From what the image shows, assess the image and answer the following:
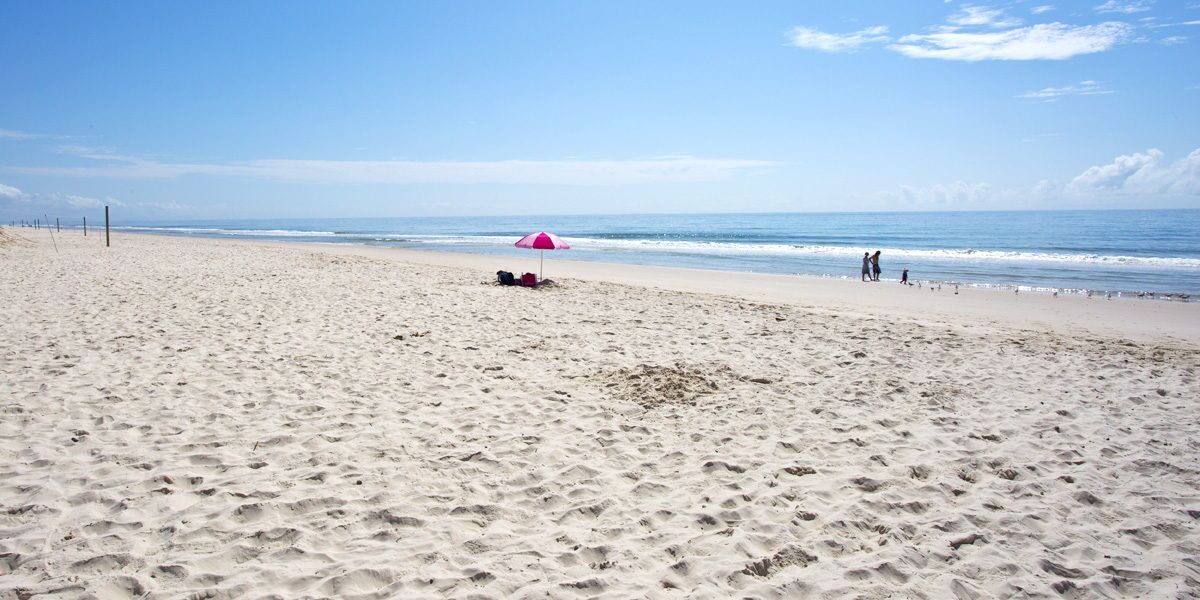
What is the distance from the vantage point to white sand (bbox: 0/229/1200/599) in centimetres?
344

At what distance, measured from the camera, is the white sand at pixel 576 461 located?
11.3 ft

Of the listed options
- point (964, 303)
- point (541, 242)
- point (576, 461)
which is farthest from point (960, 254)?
point (576, 461)

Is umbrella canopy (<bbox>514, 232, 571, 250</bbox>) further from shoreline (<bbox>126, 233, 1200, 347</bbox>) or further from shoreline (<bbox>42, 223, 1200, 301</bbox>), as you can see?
shoreline (<bbox>42, 223, 1200, 301</bbox>)

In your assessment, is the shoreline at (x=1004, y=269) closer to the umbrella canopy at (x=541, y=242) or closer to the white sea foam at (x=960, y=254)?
the white sea foam at (x=960, y=254)

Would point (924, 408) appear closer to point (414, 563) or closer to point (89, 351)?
point (414, 563)

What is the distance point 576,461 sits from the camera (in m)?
4.87

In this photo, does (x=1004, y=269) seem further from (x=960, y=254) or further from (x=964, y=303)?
(x=964, y=303)

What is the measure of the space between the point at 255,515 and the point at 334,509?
0.45 metres

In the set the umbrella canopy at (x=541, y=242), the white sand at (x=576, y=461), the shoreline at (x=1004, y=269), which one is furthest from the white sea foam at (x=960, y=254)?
the white sand at (x=576, y=461)

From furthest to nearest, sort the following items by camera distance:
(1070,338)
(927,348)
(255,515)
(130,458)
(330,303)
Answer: (330,303)
(1070,338)
(927,348)
(130,458)
(255,515)

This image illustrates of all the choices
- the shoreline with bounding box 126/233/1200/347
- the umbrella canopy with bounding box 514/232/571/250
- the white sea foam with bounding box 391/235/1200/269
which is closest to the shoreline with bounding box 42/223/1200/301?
the white sea foam with bounding box 391/235/1200/269

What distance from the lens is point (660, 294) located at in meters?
15.0

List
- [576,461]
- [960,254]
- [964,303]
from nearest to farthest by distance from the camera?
[576,461], [964,303], [960,254]

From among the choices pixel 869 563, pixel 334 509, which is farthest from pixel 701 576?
pixel 334 509
